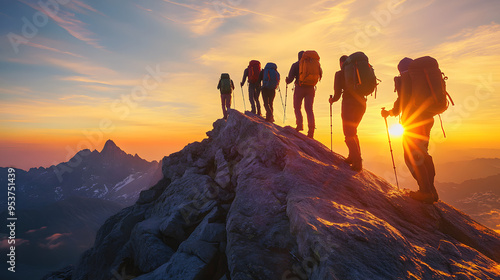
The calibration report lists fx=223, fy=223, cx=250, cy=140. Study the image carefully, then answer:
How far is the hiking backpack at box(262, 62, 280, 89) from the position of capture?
15383 mm

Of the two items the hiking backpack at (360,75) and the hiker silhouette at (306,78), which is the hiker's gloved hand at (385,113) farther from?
the hiker silhouette at (306,78)

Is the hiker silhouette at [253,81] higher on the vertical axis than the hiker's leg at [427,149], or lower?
higher

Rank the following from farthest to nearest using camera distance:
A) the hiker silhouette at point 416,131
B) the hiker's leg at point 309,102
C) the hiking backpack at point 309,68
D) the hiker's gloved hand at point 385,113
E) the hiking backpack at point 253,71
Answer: the hiking backpack at point 253,71 → the hiker's leg at point 309,102 → the hiking backpack at point 309,68 → the hiker's gloved hand at point 385,113 → the hiker silhouette at point 416,131

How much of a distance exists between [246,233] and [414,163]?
7473 mm

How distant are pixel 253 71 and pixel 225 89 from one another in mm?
4462

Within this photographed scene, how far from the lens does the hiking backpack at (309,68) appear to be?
12.4 meters

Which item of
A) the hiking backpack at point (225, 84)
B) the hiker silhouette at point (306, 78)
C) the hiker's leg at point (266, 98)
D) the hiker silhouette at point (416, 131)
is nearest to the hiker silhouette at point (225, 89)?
the hiking backpack at point (225, 84)

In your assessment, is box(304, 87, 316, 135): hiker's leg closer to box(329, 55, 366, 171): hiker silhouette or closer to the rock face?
the rock face

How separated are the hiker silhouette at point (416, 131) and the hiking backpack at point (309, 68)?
4122 mm

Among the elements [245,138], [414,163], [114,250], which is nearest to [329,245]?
[414,163]

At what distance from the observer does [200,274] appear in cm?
695

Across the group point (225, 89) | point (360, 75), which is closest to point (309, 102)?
point (360, 75)

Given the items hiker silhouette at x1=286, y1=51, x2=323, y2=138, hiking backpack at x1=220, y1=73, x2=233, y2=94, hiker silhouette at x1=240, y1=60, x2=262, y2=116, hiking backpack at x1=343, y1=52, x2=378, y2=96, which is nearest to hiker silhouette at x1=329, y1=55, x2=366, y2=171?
hiking backpack at x1=343, y1=52, x2=378, y2=96

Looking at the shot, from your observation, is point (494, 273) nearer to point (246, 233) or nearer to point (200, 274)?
point (246, 233)
